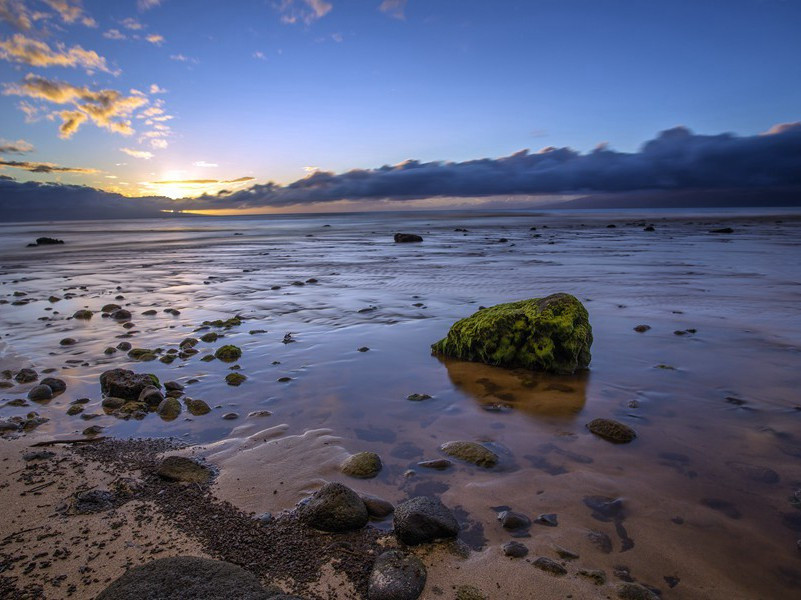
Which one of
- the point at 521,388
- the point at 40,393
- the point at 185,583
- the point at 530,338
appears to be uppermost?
the point at 185,583

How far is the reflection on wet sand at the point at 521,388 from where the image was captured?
4.93 meters

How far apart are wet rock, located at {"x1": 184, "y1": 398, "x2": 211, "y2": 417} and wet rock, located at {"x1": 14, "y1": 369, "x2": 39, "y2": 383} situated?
242 centimetres

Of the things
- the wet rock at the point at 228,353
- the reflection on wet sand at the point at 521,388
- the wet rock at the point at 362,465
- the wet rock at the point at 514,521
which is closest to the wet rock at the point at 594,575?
the wet rock at the point at 514,521

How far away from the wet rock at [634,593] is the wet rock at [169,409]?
415 cm

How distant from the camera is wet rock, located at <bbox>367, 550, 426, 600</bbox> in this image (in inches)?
97.1

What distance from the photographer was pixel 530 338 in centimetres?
619

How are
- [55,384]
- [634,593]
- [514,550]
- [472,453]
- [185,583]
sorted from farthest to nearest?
[55,384] → [472,453] → [514,550] → [634,593] → [185,583]

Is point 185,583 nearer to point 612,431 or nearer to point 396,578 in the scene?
point 396,578

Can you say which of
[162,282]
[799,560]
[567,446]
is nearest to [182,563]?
[567,446]

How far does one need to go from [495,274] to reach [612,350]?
31.0 feet

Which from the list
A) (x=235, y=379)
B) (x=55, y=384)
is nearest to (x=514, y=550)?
(x=235, y=379)

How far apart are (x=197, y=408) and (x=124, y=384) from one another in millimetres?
952

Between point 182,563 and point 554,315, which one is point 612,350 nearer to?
point 554,315

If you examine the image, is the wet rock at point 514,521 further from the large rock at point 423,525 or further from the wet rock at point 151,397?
the wet rock at point 151,397
